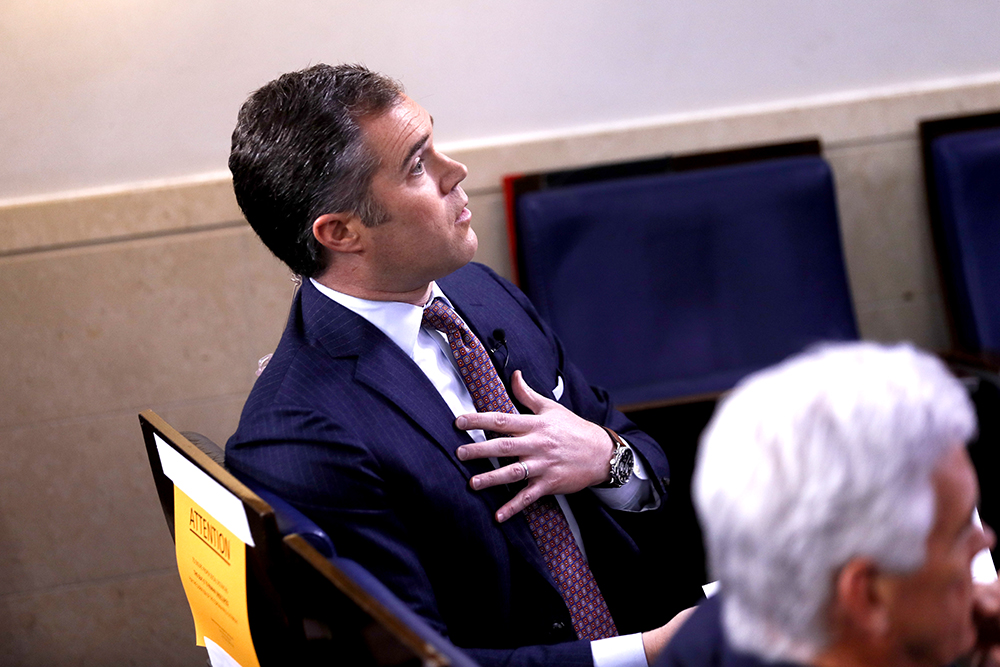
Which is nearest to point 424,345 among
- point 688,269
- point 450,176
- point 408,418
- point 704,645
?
point 408,418

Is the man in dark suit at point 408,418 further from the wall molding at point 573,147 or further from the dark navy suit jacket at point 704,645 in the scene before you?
the wall molding at point 573,147

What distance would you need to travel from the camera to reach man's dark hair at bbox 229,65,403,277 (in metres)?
1.42

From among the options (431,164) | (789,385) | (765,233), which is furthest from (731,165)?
(789,385)

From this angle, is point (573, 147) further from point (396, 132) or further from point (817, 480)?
point (817, 480)

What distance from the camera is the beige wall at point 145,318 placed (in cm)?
247

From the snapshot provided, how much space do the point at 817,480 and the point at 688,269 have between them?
1898 mm

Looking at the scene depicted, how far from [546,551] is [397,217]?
1.97ft

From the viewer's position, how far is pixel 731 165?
2594mm

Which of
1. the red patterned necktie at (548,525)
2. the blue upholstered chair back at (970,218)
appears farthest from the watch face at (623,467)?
the blue upholstered chair back at (970,218)

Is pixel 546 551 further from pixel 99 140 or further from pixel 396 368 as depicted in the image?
pixel 99 140

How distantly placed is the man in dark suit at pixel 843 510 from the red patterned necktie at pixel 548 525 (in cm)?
72

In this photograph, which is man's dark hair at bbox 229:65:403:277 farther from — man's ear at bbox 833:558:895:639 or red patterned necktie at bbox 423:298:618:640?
man's ear at bbox 833:558:895:639

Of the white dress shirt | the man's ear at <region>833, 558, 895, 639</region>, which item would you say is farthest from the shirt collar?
the man's ear at <region>833, 558, 895, 639</region>

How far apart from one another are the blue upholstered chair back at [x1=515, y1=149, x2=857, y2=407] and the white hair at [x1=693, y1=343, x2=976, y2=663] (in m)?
1.71
